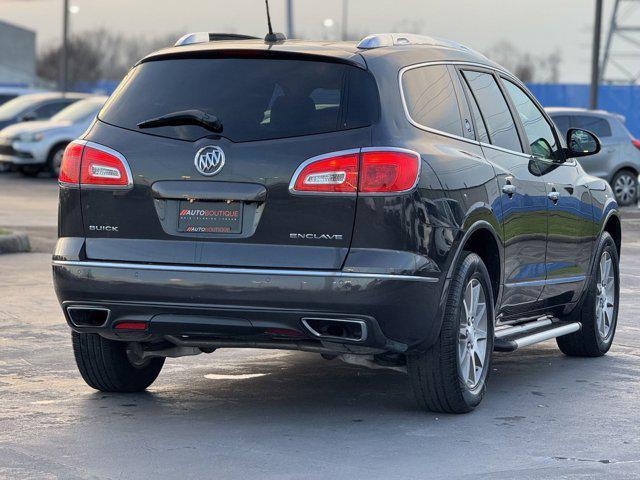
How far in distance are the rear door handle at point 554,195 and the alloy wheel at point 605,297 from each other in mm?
971

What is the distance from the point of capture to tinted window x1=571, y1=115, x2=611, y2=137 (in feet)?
76.9

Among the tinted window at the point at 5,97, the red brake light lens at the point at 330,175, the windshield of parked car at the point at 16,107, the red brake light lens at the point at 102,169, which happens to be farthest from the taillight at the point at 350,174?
the tinted window at the point at 5,97

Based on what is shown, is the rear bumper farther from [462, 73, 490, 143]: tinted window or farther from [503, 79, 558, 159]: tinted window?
[503, 79, 558, 159]: tinted window

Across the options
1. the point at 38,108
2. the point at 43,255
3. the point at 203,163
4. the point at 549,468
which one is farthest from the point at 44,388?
the point at 38,108

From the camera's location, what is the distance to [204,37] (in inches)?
291

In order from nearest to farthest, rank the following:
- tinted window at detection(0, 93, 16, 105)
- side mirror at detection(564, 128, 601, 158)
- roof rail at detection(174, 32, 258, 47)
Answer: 1. roof rail at detection(174, 32, 258, 47)
2. side mirror at detection(564, 128, 601, 158)
3. tinted window at detection(0, 93, 16, 105)

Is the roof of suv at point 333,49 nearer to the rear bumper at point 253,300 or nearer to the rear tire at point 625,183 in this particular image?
the rear bumper at point 253,300

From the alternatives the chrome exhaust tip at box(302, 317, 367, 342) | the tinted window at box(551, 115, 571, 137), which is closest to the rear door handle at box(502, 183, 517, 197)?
the chrome exhaust tip at box(302, 317, 367, 342)

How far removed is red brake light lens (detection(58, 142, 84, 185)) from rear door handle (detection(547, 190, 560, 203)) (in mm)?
2774

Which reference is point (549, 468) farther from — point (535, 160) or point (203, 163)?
point (535, 160)

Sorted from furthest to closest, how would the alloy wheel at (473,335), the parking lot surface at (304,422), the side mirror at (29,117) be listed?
1. the side mirror at (29,117)
2. the alloy wheel at (473,335)
3. the parking lot surface at (304,422)

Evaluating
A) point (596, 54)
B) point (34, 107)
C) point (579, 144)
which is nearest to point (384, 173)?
point (579, 144)

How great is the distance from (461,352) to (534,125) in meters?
2.05

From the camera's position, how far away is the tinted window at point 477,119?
7465mm
